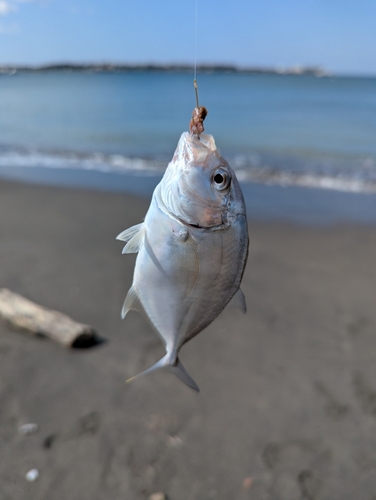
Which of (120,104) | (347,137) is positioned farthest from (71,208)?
(120,104)

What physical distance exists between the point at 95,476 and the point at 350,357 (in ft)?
9.99

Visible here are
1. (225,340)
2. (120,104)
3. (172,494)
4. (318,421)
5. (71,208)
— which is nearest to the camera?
(172,494)

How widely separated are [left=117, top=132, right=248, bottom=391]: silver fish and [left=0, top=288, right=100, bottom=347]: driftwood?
11.0 feet

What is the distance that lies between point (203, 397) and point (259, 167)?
11.7 meters

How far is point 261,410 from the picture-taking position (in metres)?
4.34

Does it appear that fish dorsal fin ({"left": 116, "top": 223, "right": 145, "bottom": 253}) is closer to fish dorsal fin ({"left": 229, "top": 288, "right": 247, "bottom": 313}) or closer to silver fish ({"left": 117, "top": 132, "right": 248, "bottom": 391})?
silver fish ({"left": 117, "top": 132, "right": 248, "bottom": 391})

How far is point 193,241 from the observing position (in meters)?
1.77

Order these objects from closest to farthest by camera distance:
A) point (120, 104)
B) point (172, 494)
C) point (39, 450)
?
1. point (172, 494)
2. point (39, 450)
3. point (120, 104)

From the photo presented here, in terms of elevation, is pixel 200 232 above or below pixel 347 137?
above

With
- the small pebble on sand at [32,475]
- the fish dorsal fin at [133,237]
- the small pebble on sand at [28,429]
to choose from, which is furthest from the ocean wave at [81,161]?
the fish dorsal fin at [133,237]

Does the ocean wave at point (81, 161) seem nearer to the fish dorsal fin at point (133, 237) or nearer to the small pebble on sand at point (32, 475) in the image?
the small pebble on sand at point (32, 475)

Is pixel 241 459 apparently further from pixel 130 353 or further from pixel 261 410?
pixel 130 353

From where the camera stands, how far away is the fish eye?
68.4 inches

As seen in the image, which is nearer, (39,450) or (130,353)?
(39,450)
